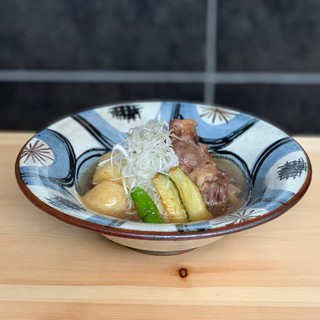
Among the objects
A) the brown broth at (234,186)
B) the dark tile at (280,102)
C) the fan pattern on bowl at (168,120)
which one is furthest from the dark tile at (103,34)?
the brown broth at (234,186)

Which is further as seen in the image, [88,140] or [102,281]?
[88,140]

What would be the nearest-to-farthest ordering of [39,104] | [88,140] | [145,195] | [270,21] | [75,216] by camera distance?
1. [75,216]
2. [145,195]
3. [88,140]
4. [270,21]
5. [39,104]

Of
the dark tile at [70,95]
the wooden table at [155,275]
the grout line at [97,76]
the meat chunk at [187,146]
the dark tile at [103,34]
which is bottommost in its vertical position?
the wooden table at [155,275]

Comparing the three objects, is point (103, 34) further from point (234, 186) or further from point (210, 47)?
point (234, 186)

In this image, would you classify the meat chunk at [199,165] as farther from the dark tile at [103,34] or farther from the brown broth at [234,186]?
the dark tile at [103,34]

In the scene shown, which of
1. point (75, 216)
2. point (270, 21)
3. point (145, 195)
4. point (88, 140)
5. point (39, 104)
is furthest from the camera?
point (39, 104)

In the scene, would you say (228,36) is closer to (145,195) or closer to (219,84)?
(219,84)

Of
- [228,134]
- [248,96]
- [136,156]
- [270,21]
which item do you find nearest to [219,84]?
[248,96]

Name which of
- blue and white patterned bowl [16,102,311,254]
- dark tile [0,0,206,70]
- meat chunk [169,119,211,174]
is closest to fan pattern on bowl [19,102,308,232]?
blue and white patterned bowl [16,102,311,254]
